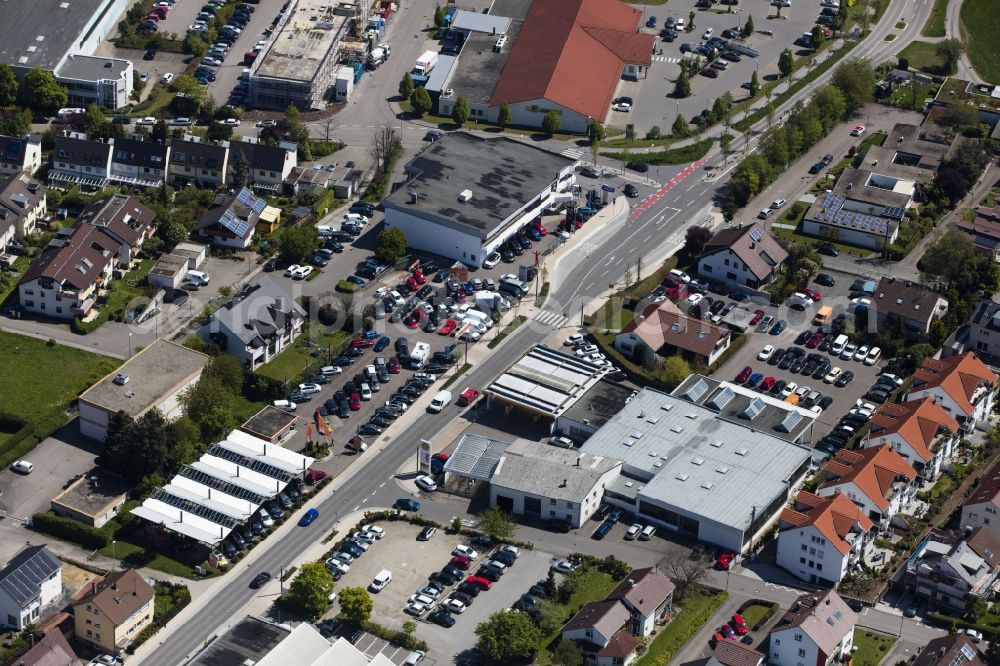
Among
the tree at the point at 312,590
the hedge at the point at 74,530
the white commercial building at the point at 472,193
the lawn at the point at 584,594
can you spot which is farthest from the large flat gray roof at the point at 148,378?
the lawn at the point at 584,594

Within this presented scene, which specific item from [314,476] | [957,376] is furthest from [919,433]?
[314,476]

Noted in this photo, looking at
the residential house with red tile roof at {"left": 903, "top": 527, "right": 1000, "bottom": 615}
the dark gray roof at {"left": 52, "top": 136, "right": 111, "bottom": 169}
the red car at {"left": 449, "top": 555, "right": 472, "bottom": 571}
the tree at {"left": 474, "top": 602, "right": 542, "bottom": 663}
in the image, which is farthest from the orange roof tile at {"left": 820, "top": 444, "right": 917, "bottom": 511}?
the dark gray roof at {"left": 52, "top": 136, "right": 111, "bottom": 169}

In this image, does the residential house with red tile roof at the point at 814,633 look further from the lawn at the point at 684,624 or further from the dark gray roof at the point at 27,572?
the dark gray roof at the point at 27,572

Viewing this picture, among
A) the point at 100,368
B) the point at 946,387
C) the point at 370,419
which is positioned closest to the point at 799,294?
the point at 946,387

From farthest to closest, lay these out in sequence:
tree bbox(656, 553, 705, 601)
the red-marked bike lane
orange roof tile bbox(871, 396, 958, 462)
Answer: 1. the red-marked bike lane
2. orange roof tile bbox(871, 396, 958, 462)
3. tree bbox(656, 553, 705, 601)

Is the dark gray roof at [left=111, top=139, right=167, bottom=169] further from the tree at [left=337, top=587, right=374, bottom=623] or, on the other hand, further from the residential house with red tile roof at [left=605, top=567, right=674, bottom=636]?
the residential house with red tile roof at [left=605, top=567, right=674, bottom=636]

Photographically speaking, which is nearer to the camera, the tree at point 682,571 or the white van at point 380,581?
the white van at point 380,581
